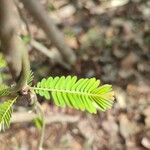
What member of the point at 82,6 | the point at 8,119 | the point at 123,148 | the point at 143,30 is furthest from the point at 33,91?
the point at 82,6

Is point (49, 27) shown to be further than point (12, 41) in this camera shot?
Yes

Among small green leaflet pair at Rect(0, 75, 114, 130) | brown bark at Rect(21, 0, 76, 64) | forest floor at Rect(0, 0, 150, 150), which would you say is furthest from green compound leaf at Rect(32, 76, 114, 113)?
forest floor at Rect(0, 0, 150, 150)

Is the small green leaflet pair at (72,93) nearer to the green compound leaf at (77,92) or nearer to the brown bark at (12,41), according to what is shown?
the green compound leaf at (77,92)

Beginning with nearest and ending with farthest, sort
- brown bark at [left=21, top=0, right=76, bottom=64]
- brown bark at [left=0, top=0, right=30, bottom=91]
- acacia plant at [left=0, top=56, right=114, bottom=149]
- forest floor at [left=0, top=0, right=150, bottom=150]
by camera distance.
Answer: brown bark at [left=0, top=0, right=30, bottom=91] → acacia plant at [left=0, top=56, right=114, bottom=149] → brown bark at [left=21, top=0, right=76, bottom=64] → forest floor at [left=0, top=0, right=150, bottom=150]

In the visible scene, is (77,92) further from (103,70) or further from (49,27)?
(103,70)

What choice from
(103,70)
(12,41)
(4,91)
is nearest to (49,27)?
(103,70)

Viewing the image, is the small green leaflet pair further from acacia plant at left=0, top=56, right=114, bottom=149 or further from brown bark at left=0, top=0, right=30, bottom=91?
brown bark at left=0, top=0, right=30, bottom=91
